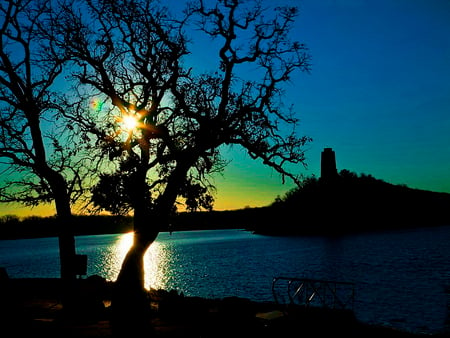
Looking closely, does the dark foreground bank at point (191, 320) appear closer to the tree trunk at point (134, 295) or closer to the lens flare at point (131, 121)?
the tree trunk at point (134, 295)

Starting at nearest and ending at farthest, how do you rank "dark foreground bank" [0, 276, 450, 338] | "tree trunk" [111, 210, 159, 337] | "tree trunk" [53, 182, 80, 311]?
"dark foreground bank" [0, 276, 450, 338] < "tree trunk" [111, 210, 159, 337] < "tree trunk" [53, 182, 80, 311]

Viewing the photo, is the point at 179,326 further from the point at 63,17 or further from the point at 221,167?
the point at 63,17

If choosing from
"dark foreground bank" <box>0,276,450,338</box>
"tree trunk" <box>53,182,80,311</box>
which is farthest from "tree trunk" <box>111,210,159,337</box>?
"tree trunk" <box>53,182,80,311</box>

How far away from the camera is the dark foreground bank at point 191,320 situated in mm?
12008

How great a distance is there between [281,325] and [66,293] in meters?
8.18

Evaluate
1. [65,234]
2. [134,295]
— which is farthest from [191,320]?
[65,234]

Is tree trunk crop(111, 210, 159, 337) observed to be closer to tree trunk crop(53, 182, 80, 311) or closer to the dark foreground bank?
the dark foreground bank

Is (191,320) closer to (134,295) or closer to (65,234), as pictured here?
(134,295)

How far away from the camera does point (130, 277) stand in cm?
1573

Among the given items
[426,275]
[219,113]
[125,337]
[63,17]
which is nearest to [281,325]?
[125,337]

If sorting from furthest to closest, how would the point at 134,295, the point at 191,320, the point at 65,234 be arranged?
the point at 65,234 → the point at 191,320 → the point at 134,295

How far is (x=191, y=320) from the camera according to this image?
16.1m

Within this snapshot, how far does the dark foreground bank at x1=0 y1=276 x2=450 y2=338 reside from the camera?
12.0 metres

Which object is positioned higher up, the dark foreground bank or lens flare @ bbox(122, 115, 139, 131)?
lens flare @ bbox(122, 115, 139, 131)
